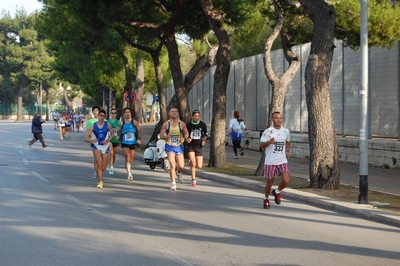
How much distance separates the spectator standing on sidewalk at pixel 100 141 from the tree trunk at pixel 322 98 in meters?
4.73

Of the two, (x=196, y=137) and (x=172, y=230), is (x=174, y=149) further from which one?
(x=172, y=230)

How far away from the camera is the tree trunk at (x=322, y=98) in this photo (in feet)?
47.2

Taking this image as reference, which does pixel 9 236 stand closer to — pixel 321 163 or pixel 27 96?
pixel 321 163

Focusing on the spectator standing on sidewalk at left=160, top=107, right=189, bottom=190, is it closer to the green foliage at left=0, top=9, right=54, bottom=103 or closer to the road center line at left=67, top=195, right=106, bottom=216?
the road center line at left=67, top=195, right=106, bottom=216

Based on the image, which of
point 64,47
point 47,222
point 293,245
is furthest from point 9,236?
point 64,47

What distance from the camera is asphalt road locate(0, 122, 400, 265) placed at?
7812 millimetres

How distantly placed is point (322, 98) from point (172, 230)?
20.2 ft

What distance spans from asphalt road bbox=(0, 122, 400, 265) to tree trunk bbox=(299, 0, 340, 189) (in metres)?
1.48

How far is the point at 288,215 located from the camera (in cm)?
1150

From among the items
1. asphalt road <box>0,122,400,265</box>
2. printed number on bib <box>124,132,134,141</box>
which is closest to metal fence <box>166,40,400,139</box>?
asphalt road <box>0,122,400,265</box>

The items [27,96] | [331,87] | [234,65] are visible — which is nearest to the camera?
[331,87]

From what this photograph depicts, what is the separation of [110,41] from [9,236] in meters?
25.0

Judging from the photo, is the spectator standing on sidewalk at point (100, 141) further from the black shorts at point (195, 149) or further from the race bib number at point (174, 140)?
the black shorts at point (195, 149)

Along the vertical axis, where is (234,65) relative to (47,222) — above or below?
above
